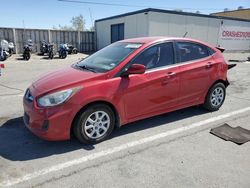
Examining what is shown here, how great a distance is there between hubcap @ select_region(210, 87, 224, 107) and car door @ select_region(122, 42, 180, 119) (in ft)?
3.85

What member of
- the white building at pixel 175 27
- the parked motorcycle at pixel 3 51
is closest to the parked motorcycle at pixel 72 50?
the white building at pixel 175 27

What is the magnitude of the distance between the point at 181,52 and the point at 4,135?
11.6ft

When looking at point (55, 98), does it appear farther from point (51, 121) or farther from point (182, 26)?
point (182, 26)

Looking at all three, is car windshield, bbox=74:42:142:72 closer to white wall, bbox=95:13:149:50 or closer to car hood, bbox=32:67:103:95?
car hood, bbox=32:67:103:95

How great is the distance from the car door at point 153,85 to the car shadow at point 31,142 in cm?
37

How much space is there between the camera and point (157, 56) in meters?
4.33

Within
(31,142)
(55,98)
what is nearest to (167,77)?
(55,98)

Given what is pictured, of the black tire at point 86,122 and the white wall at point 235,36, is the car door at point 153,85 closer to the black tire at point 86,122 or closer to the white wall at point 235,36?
the black tire at point 86,122

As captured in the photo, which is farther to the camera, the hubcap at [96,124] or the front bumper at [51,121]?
the hubcap at [96,124]

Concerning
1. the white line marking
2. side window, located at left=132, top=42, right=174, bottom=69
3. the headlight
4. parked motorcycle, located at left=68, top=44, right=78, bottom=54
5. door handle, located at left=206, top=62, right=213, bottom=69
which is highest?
side window, located at left=132, top=42, right=174, bottom=69

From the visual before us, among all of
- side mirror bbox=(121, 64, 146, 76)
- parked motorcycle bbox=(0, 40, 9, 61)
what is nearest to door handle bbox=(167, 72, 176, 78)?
side mirror bbox=(121, 64, 146, 76)

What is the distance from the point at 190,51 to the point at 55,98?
288 cm

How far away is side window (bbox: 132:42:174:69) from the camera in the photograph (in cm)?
414

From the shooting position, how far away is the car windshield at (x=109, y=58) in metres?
4.03
